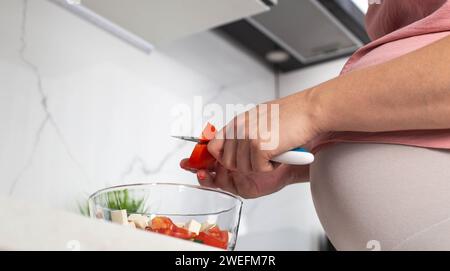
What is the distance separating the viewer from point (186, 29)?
1357 mm

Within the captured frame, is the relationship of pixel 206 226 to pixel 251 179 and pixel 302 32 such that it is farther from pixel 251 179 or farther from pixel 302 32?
pixel 302 32

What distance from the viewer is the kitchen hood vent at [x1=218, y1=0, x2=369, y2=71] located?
5.21 feet

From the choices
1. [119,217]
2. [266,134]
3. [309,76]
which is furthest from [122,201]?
[309,76]

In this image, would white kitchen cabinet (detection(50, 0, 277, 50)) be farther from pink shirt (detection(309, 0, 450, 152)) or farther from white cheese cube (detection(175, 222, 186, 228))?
white cheese cube (detection(175, 222, 186, 228))

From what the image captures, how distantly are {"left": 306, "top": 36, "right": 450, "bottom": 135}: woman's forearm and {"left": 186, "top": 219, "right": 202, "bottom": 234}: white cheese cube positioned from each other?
0.54 feet

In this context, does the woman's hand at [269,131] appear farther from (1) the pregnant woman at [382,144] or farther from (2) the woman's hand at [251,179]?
(2) the woman's hand at [251,179]

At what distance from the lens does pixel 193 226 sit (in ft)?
1.64

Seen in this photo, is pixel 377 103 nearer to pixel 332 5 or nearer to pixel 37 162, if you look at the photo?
pixel 37 162

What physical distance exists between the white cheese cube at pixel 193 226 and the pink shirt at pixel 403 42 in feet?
0.48

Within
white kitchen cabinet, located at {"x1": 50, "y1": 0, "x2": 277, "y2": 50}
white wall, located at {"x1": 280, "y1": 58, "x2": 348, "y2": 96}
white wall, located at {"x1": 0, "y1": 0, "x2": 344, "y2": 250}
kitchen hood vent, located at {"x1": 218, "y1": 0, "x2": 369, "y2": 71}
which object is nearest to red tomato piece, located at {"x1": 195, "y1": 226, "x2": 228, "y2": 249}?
white wall, located at {"x1": 0, "y1": 0, "x2": 344, "y2": 250}

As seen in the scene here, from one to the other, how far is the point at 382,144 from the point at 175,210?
250 millimetres

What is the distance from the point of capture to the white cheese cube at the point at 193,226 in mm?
494
